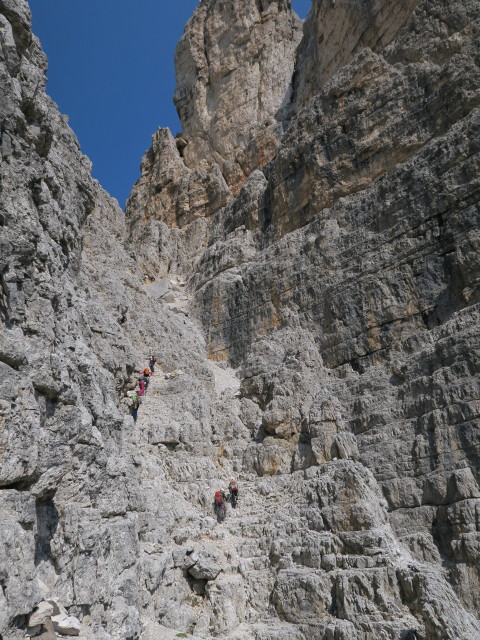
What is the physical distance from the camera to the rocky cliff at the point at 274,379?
39.5 ft

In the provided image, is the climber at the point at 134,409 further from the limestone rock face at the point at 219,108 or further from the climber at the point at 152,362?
the limestone rock face at the point at 219,108

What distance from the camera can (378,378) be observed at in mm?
22859

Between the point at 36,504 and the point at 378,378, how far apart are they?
16.4 metres

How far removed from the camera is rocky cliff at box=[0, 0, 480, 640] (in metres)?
12.0

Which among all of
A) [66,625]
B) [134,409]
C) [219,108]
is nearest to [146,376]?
[134,409]

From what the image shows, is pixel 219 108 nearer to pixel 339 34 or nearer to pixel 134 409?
pixel 339 34

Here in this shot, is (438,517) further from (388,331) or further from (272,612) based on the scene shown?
(388,331)

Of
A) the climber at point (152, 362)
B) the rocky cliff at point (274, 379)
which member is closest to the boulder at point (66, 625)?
the rocky cliff at point (274, 379)

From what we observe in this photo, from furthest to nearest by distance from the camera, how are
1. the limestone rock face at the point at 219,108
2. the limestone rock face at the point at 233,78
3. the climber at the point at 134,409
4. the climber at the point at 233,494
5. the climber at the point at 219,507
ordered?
the limestone rock face at the point at 233,78
the limestone rock face at the point at 219,108
the climber at the point at 134,409
the climber at the point at 233,494
the climber at the point at 219,507

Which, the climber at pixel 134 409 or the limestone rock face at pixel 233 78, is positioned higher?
the limestone rock face at pixel 233 78

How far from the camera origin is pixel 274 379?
25984mm

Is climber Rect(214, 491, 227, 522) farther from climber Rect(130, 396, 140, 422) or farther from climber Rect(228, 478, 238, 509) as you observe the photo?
climber Rect(130, 396, 140, 422)

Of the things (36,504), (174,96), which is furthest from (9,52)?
(174,96)

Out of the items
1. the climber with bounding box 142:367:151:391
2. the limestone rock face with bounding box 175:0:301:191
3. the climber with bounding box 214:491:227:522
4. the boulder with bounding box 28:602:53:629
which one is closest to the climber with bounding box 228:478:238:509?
the climber with bounding box 214:491:227:522
